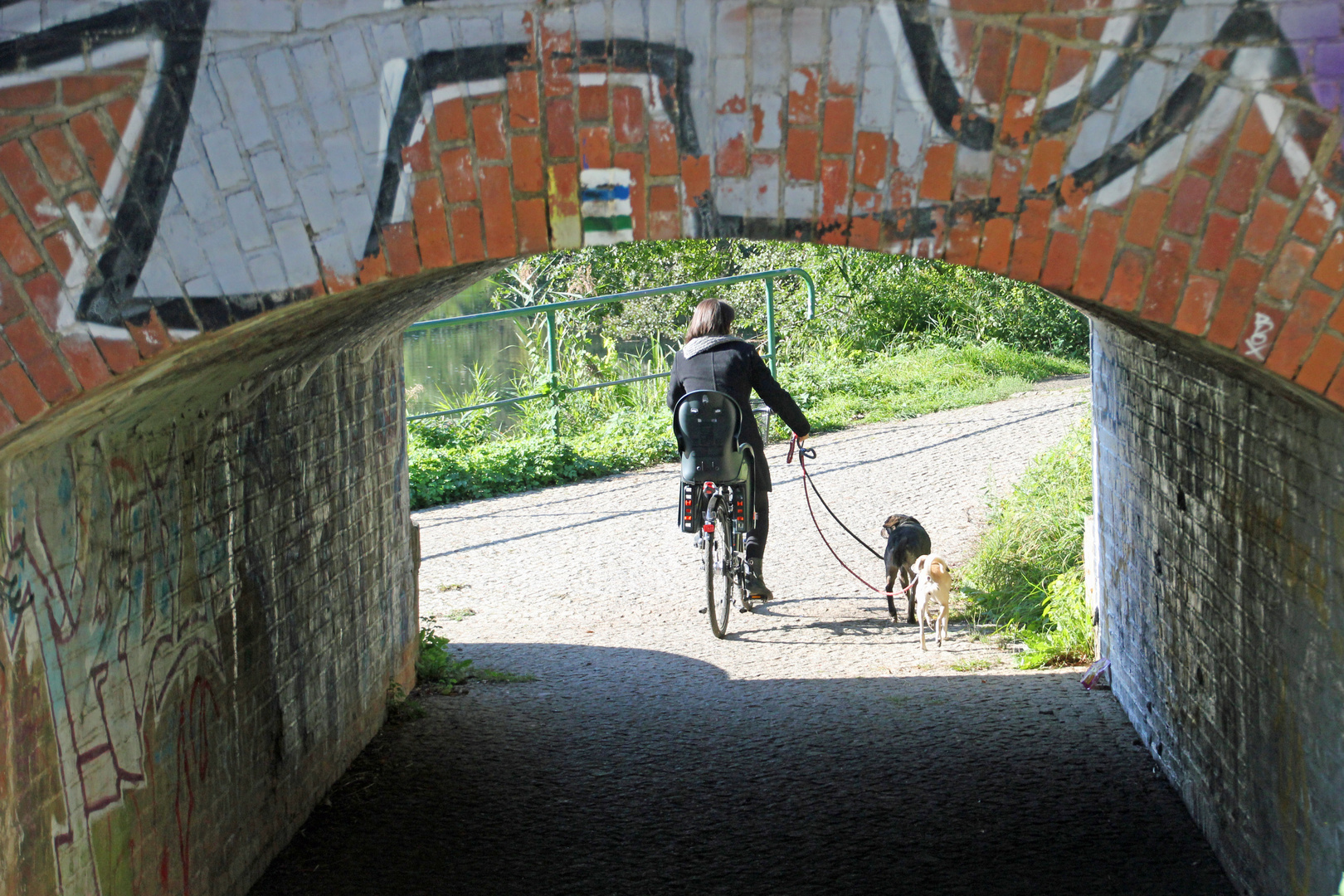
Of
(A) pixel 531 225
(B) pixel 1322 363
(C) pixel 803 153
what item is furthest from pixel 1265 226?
(A) pixel 531 225

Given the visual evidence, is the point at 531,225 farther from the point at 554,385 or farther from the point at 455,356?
the point at 455,356

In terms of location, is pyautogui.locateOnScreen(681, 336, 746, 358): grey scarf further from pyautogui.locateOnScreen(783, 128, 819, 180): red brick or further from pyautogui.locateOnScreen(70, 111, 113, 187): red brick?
pyautogui.locateOnScreen(70, 111, 113, 187): red brick

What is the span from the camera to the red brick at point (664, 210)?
283cm

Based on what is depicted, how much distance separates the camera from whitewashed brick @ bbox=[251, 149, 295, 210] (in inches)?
111

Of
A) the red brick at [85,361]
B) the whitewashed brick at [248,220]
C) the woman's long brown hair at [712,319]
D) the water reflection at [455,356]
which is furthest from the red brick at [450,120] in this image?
the water reflection at [455,356]

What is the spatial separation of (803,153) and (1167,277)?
83 centimetres

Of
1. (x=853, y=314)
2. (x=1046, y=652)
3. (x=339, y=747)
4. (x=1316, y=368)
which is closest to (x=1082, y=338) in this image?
(x=853, y=314)

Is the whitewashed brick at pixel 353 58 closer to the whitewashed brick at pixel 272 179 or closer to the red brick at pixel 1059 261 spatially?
the whitewashed brick at pixel 272 179

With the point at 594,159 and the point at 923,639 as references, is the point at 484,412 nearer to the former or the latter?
the point at 923,639

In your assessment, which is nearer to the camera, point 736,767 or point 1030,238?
point 1030,238

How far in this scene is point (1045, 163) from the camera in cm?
272

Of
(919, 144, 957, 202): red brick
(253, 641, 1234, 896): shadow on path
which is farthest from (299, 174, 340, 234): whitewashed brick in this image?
(253, 641, 1234, 896): shadow on path

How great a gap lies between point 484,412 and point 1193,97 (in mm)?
10183

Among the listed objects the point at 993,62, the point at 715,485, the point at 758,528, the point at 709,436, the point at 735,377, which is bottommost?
the point at 758,528
